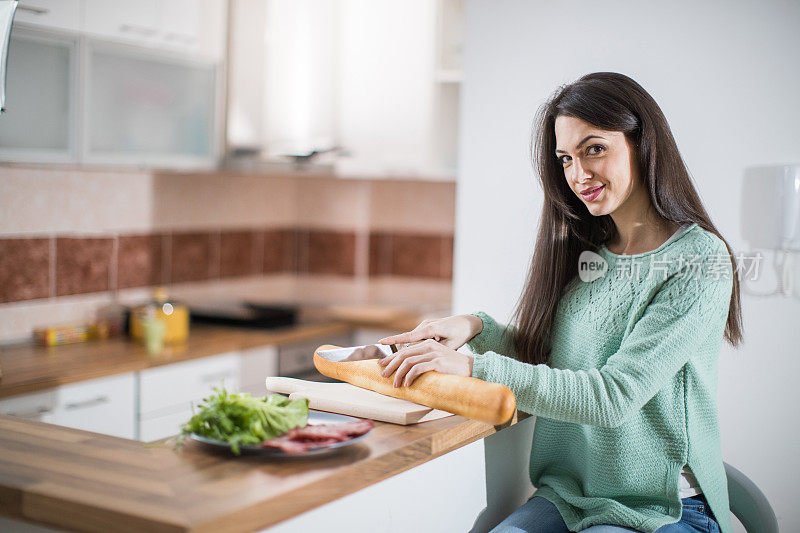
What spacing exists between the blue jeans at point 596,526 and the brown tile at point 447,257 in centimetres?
249

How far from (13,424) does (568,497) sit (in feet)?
3.66

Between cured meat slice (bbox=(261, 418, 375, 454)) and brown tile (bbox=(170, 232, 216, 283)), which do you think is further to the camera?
brown tile (bbox=(170, 232, 216, 283))

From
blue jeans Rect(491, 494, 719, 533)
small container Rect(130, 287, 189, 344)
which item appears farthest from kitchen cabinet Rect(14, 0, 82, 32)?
blue jeans Rect(491, 494, 719, 533)

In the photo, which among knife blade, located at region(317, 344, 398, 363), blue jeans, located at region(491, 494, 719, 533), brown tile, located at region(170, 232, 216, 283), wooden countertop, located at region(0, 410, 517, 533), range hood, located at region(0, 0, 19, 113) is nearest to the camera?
wooden countertop, located at region(0, 410, 517, 533)

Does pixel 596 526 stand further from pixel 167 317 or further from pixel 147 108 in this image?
pixel 147 108

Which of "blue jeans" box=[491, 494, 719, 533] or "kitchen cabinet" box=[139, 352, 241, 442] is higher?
"blue jeans" box=[491, 494, 719, 533]

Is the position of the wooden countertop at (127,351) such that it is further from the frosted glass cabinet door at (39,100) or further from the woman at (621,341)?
the woman at (621,341)

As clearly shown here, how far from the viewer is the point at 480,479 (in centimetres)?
180

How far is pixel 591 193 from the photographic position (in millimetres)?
1695

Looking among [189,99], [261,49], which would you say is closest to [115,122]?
[189,99]

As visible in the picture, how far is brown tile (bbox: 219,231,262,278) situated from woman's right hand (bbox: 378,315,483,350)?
7.97 feet

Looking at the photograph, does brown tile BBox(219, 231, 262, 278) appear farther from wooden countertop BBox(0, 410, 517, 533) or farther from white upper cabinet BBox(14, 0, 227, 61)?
wooden countertop BBox(0, 410, 517, 533)

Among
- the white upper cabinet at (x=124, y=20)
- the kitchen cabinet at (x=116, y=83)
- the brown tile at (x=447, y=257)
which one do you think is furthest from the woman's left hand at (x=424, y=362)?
the brown tile at (x=447, y=257)

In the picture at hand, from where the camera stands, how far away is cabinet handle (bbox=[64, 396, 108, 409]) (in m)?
2.71
